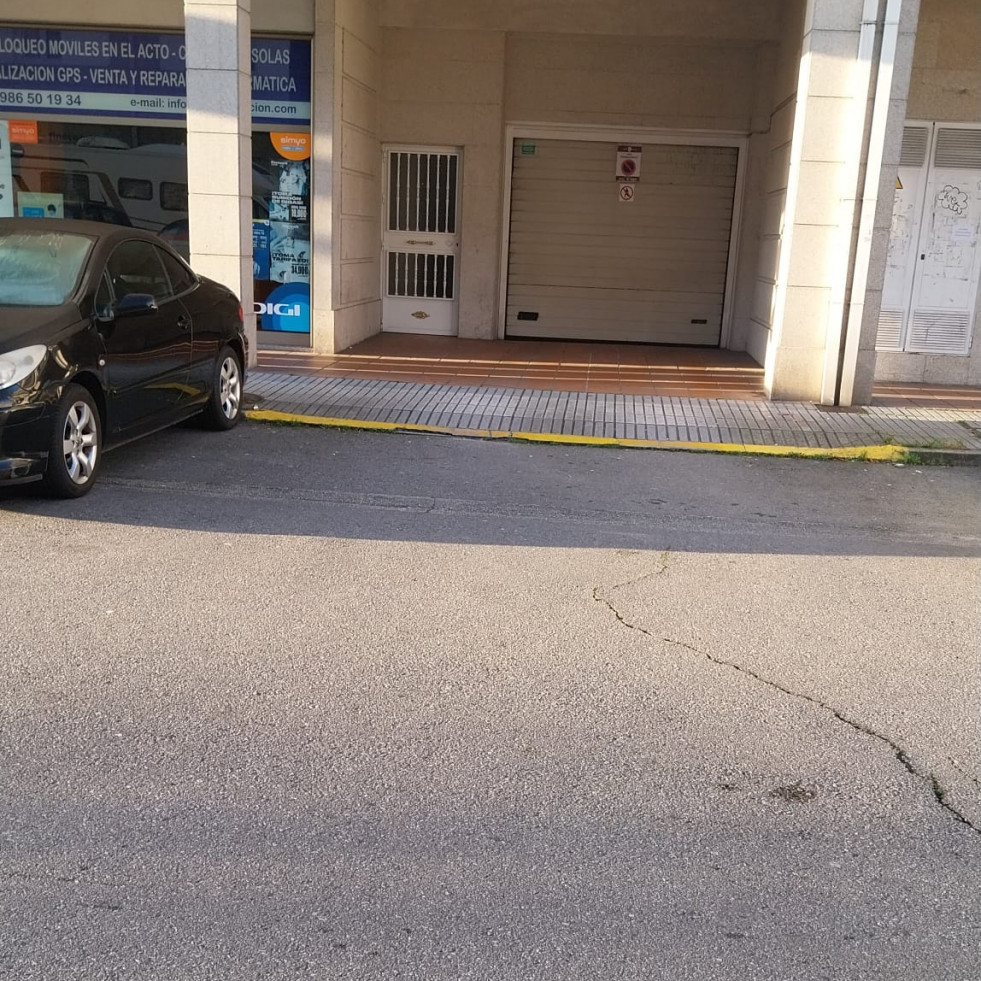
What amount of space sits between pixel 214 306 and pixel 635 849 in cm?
643

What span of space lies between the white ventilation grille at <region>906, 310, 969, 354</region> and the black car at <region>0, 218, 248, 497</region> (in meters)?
7.99

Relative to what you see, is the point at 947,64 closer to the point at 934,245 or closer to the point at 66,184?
the point at 934,245

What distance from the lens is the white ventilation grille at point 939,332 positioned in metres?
12.3

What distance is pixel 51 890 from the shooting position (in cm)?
300

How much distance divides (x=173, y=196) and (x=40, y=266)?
6417 millimetres

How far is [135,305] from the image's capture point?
710 cm

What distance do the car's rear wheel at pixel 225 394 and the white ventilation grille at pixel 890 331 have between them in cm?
738

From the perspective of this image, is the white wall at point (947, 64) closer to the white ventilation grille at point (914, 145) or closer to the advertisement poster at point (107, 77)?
the white ventilation grille at point (914, 145)

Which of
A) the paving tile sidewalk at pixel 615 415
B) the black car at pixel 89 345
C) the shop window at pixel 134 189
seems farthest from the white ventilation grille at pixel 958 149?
the shop window at pixel 134 189

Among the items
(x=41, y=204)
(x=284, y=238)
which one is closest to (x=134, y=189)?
(x=41, y=204)

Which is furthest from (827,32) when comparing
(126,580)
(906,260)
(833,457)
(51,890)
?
(51,890)

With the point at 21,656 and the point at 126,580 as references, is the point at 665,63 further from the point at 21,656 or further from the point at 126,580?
the point at 21,656

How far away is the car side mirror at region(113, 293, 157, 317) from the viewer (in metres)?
7.02

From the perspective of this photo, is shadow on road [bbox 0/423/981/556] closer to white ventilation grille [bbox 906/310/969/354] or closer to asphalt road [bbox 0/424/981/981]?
asphalt road [bbox 0/424/981/981]
